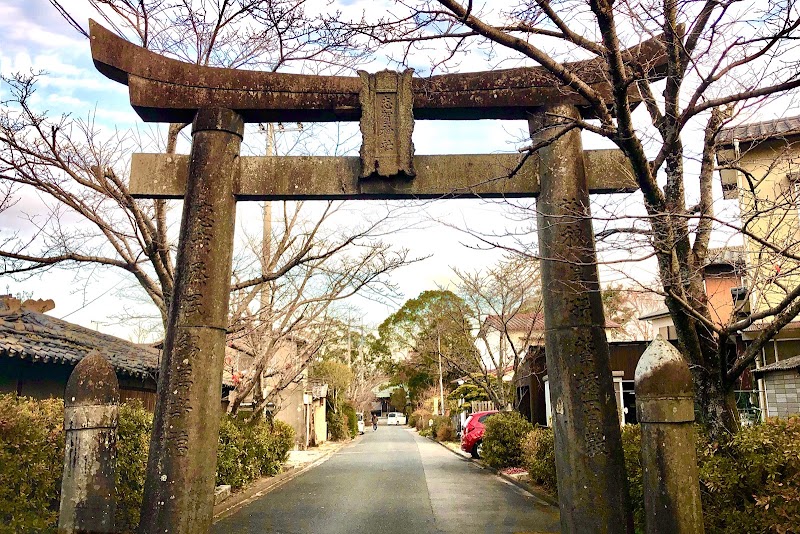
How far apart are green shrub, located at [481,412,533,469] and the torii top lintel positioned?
12735 millimetres

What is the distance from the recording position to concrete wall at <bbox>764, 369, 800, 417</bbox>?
44.4 feet

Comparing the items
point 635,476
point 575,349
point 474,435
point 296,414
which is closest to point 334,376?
point 296,414

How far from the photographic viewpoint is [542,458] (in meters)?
13.4

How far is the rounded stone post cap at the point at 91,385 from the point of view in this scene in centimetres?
563

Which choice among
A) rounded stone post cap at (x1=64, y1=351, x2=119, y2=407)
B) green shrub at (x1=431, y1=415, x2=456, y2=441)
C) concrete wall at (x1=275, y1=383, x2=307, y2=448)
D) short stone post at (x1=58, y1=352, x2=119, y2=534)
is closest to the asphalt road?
short stone post at (x1=58, y1=352, x2=119, y2=534)

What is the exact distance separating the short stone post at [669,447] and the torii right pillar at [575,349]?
53cm

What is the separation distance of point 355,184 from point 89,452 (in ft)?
11.5

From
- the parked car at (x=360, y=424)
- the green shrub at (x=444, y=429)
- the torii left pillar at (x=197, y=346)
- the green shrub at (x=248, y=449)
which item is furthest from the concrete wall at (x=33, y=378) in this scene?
the parked car at (x=360, y=424)

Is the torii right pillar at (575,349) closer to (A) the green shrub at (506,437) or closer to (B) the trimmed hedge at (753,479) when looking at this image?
(B) the trimmed hedge at (753,479)

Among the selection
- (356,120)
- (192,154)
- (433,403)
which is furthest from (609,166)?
A: (433,403)

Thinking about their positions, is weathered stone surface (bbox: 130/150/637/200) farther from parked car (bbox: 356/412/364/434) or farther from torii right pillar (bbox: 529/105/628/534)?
parked car (bbox: 356/412/364/434)

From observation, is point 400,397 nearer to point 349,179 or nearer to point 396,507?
point 396,507

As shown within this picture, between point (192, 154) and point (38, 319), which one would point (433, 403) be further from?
point (192, 154)

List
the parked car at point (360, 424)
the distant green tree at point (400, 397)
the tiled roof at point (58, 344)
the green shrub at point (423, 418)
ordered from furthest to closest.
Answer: the distant green tree at point (400, 397)
the parked car at point (360, 424)
the green shrub at point (423, 418)
the tiled roof at point (58, 344)
